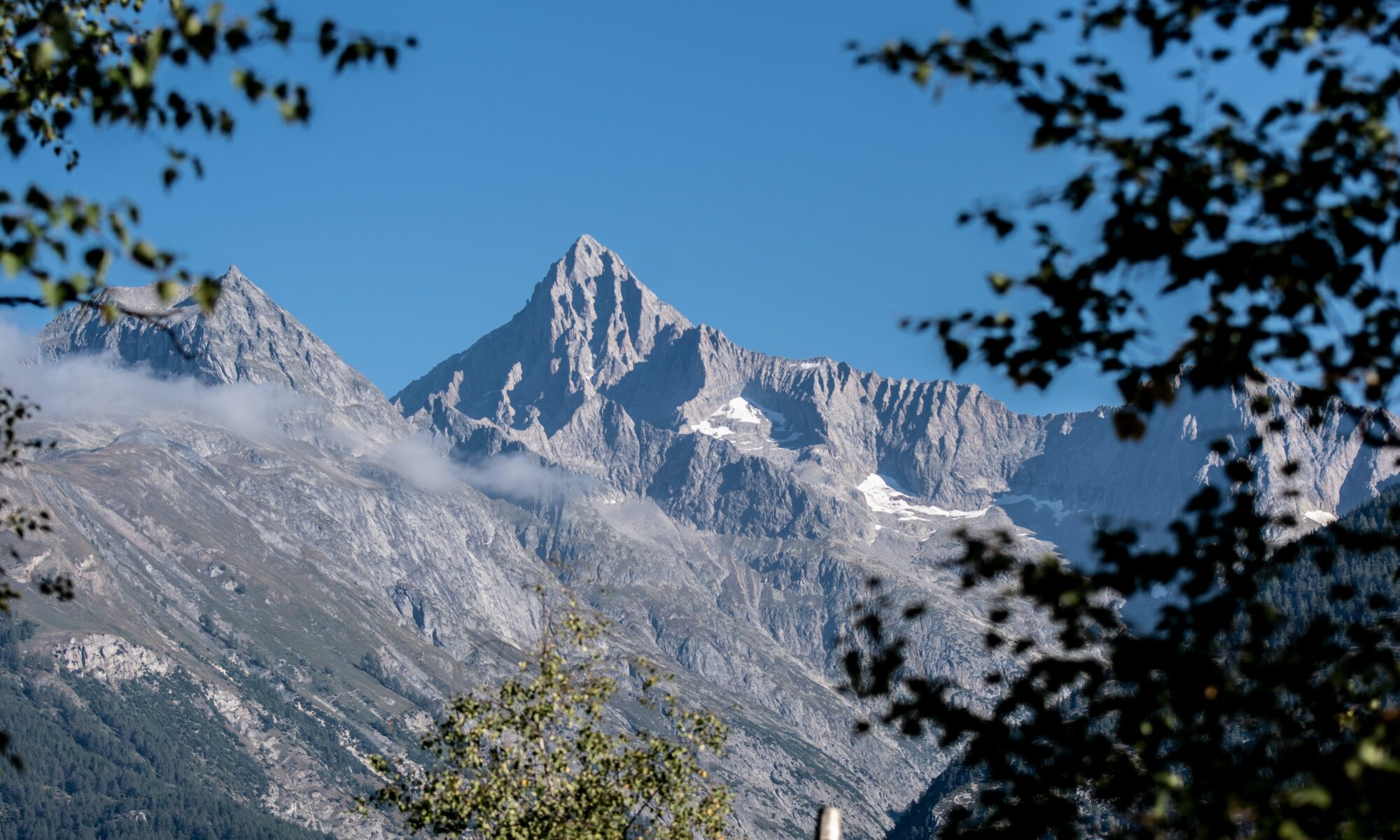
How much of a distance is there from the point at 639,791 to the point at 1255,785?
72.3 ft

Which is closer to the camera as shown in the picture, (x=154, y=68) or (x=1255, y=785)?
(x=1255, y=785)

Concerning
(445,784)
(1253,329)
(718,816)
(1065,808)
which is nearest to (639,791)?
(718,816)

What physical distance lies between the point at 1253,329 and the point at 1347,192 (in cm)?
146

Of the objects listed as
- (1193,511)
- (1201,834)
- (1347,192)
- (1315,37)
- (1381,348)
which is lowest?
(1201,834)

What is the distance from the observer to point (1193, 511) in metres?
12.7

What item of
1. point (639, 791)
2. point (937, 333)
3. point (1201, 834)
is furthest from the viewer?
point (639, 791)

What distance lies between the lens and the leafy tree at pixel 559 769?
29.4m

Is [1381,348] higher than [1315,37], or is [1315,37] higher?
[1315,37]

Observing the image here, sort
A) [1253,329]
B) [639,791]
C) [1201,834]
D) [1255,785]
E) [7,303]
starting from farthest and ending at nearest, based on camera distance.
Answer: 1. [639,791]
2. [7,303]
3. [1253,329]
4. [1201,834]
5. [1255,785]

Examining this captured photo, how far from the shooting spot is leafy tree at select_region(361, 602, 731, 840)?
29.4 m

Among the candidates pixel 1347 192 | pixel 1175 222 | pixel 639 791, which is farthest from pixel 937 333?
pixel 639 791

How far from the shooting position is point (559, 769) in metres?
30.1

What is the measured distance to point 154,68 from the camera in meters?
10.8

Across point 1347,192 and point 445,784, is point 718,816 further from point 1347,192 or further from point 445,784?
point 1347,192
